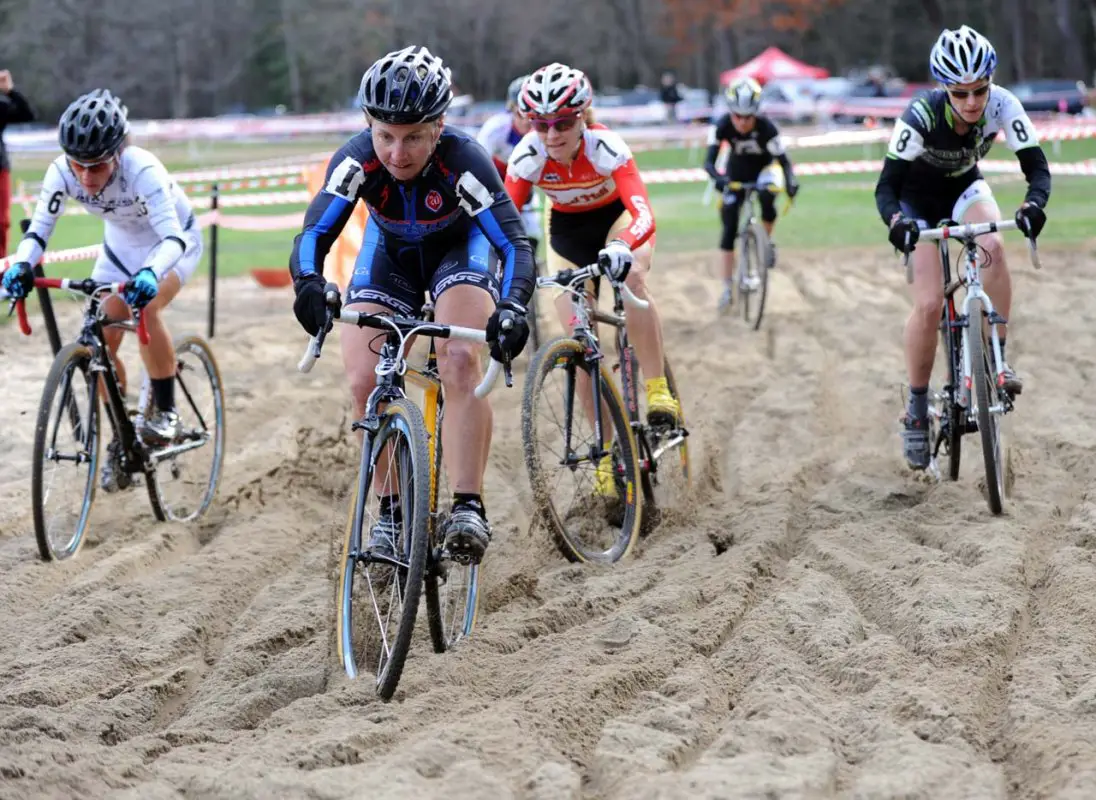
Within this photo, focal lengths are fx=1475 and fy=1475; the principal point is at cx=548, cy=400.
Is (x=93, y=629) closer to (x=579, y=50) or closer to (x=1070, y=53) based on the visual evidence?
(x=1070, y=53)

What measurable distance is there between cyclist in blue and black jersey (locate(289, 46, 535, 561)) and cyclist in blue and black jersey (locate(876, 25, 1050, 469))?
2426 mm

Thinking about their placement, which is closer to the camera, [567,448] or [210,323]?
[567,448]

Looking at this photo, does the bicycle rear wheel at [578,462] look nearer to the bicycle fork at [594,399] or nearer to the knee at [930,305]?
the bicycle fork at [594,399]

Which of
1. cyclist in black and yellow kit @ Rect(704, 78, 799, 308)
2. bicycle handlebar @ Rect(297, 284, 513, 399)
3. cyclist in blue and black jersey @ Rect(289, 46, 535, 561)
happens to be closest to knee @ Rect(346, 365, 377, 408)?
cyclist in blue and black jersey @ Rect(289, 46, 535, 561)

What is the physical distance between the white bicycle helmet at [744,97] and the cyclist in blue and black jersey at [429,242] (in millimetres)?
8264

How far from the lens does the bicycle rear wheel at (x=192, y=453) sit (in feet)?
24.6

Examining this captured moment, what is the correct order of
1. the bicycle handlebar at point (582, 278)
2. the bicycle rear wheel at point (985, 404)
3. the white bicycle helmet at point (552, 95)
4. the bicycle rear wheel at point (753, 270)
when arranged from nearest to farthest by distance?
the bicycle handlebar at point (582, 278), the bicycle rear wheel at point (985, 404), the white bicycle helmet at point (552, 95), the bicycle rear wheel at point (753, 270)

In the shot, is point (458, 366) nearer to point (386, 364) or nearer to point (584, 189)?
point (386, 364)

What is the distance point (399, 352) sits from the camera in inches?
197

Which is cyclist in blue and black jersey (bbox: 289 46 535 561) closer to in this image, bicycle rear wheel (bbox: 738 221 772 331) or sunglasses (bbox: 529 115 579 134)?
sunglasses (bbox: 529 115 579 134)

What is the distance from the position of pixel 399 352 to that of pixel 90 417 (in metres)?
2.59

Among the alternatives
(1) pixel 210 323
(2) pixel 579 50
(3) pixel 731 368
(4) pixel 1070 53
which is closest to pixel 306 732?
(3) pixel 731 368

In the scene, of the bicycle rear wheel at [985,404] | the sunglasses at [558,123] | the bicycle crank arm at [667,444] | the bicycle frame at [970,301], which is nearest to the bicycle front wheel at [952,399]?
the bicycle frame at [970,301]

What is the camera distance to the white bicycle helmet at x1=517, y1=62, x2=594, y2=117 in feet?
22.9
